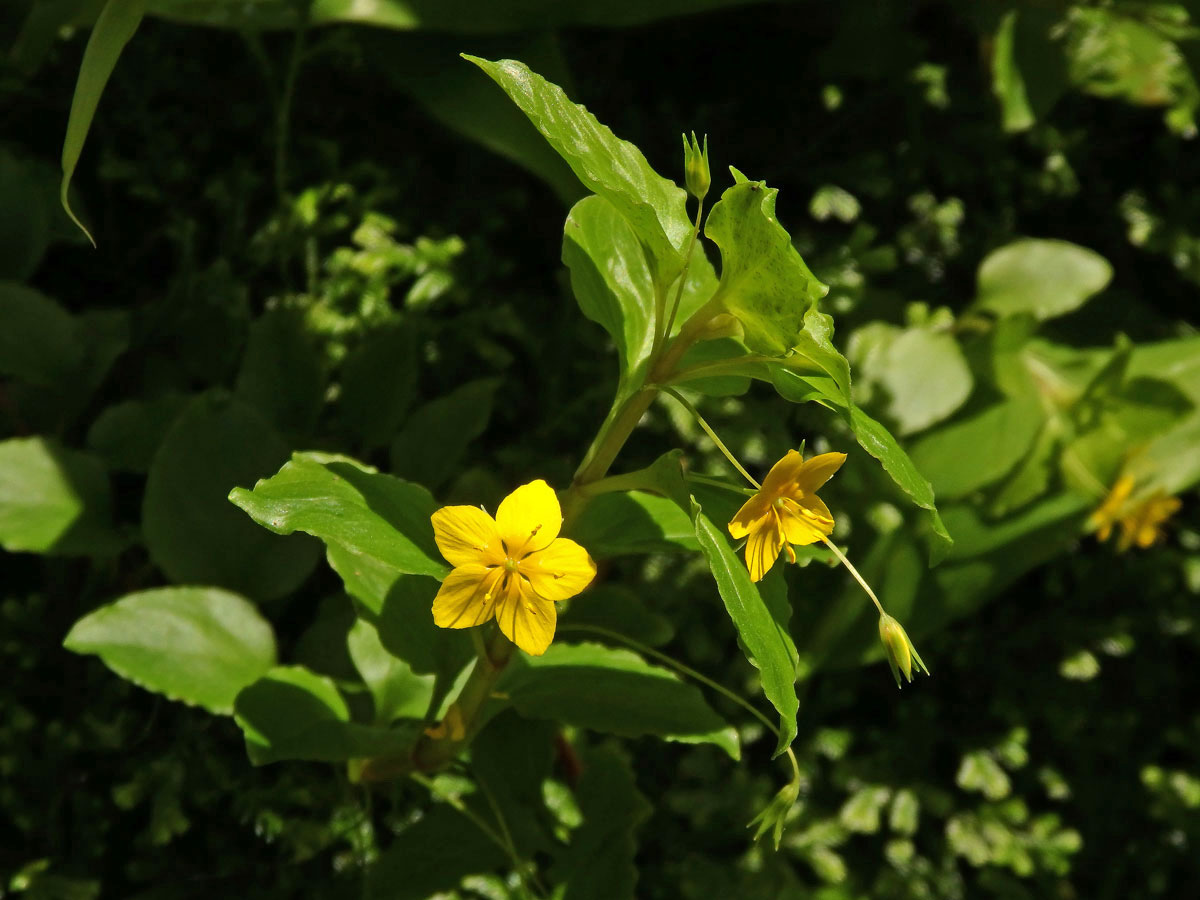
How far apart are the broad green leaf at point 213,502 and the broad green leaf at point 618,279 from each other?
1.35ft

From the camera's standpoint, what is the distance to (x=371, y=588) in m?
0.86

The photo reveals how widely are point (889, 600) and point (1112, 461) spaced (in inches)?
12.5

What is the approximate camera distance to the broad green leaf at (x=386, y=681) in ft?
3.09

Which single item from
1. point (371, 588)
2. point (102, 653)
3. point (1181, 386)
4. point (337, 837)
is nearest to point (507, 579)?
point (371, 588)

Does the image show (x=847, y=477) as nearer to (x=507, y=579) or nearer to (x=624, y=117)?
(x=624, y=117)

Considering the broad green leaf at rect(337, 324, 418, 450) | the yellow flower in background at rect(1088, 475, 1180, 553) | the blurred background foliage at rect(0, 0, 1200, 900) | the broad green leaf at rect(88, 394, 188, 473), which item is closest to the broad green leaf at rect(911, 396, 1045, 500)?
the blurred background foliage at rect(0, 0, 1200, 900)

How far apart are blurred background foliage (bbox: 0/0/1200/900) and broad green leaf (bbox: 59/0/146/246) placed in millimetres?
321

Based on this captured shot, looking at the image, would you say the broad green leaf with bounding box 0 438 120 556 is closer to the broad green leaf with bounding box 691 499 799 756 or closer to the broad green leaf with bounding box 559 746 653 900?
the broad green leaf with bounding box 559 746 653 900

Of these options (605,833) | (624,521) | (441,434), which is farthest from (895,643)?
(441,434)

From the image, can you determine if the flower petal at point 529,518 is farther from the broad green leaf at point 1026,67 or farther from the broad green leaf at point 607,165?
the broad green leaf at point 1026,67

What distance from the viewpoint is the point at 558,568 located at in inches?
26.2

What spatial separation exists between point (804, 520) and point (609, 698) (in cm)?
27

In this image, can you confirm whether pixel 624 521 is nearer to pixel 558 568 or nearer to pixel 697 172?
pixel 558 568

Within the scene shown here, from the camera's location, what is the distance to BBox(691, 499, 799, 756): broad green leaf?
1.99ft
